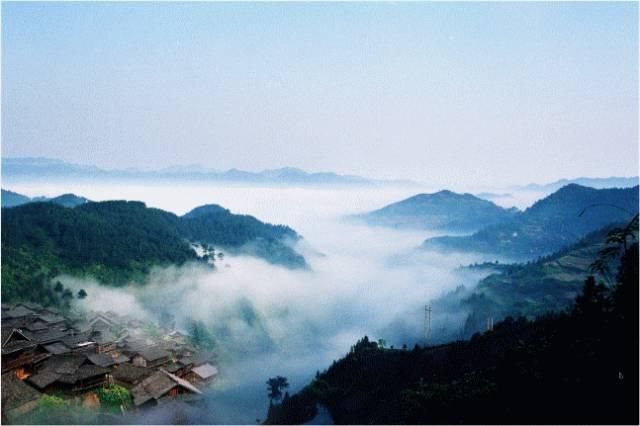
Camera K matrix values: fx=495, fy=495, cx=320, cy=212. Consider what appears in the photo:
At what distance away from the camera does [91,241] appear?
74.2 meters

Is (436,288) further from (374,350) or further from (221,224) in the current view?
(374,350)

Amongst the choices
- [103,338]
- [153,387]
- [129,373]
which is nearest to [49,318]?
[103,338]

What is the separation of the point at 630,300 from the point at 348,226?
17479cm

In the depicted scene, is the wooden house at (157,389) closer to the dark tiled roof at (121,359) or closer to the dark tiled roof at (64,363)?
the dark tiled roof at (121,359)

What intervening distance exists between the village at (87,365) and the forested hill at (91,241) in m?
13.7

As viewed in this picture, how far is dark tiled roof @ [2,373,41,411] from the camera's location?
20969mm

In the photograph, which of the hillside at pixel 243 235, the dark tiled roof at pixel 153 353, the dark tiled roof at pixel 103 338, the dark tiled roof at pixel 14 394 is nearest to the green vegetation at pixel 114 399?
the dark tiled roof at pixel 14 394

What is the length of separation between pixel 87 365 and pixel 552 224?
570 feet

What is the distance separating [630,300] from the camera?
9.67 m

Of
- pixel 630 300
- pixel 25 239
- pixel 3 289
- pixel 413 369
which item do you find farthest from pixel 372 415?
pixel 25 239

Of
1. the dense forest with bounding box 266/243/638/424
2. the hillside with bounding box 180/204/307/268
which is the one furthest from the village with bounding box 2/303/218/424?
the hillside with bounding box 180/204/307/268

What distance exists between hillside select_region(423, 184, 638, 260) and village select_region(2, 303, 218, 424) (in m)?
142

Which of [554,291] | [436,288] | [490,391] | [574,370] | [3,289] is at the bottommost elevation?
[436,288]

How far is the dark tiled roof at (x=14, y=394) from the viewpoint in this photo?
21.0m
